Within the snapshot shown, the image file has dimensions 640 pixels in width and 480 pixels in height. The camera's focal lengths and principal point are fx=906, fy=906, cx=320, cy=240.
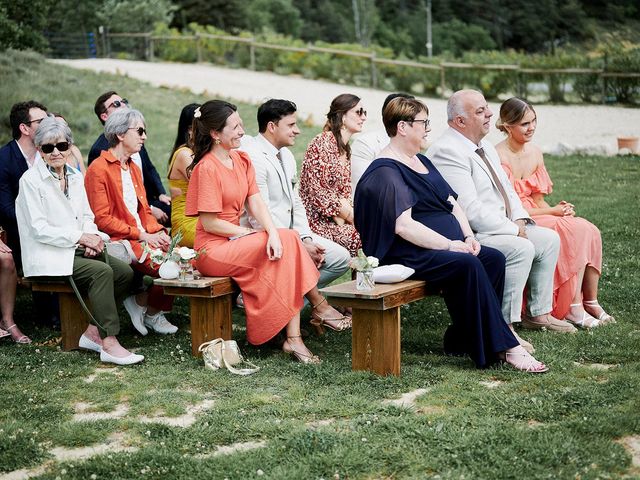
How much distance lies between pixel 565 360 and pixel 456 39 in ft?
182

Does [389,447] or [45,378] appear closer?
[389,447]

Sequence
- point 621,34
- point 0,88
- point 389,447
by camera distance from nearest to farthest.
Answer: point 389,447 → point 0,88 → point 621,34

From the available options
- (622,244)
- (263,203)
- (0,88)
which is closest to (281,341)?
(263,203)

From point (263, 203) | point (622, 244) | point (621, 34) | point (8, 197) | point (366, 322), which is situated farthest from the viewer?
point (621, 34)

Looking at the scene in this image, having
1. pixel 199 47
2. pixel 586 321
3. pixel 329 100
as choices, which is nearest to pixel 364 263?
pixel 586 321

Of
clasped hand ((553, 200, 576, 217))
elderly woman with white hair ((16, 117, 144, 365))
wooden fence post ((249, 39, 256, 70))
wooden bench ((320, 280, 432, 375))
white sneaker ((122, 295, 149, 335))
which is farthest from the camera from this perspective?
wooden fence post ((249, 39, 256, 70))

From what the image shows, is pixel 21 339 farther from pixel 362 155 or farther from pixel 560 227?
pixel 560 227

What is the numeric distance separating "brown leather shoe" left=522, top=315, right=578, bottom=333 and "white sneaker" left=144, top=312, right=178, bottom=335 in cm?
270

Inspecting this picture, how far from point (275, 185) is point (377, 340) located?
5.84ft

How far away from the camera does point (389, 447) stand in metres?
4.40

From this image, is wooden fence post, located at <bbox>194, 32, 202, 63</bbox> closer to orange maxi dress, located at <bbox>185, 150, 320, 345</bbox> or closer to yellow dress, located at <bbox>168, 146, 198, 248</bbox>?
yellow dress, located at <bbox>168, 146, 198, 248</bbox>

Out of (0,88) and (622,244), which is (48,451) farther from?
(0,88)

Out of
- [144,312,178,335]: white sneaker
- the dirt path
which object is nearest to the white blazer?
[144,312,178,335]: white sneaker

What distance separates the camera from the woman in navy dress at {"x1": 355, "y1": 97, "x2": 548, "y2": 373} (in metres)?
5.71
